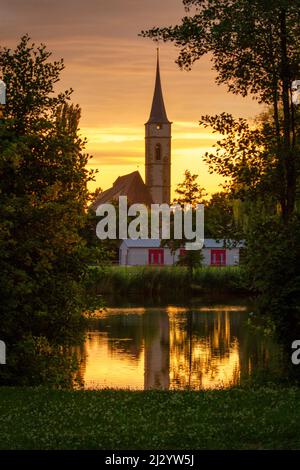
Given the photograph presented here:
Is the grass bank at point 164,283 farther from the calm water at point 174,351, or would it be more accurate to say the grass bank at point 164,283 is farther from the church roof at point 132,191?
the church roof at point 132,191

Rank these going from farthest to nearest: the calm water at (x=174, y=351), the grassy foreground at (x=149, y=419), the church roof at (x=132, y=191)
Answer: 1. the church roof at (x=132, y=191)
2. the calm water at (x=174, y=351)
3. the grassy foreground at (x=149, y=419)

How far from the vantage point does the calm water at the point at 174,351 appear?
28.6 m

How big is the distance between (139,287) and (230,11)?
139 feet

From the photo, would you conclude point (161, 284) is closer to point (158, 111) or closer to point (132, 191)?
point (132, 191)

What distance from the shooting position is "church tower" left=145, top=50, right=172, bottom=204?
18075 cm

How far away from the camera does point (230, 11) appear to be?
23.3 m

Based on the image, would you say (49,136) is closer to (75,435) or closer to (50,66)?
(50,66)

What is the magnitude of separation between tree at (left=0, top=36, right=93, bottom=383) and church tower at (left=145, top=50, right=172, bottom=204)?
509 ft

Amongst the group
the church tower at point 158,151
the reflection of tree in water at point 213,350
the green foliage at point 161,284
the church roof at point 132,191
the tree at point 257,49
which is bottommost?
the reflection of tree in water at point 213,350

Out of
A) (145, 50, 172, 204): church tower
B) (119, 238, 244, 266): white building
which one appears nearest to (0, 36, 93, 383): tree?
(119, 238, 244, 266): white building

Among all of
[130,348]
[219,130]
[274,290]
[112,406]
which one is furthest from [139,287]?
[112,406]

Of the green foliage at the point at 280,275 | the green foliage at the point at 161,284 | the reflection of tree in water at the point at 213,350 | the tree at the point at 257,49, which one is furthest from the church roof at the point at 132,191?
the green foliage at the point at 280,275

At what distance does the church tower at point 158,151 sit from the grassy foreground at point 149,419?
161m

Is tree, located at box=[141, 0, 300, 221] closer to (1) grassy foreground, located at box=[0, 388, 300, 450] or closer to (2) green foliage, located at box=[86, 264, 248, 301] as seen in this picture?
(1) grassy foreground, located at box=[0, 388, 300, 450]
